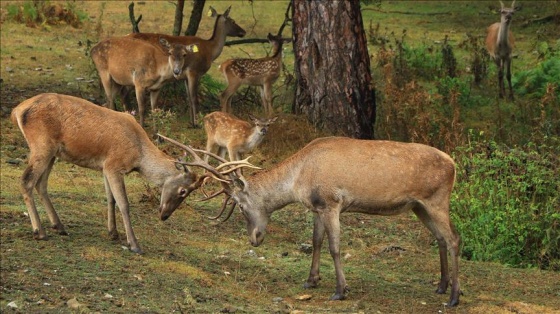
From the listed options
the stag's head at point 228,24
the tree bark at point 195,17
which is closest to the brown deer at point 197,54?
the stag's head at point 228,24

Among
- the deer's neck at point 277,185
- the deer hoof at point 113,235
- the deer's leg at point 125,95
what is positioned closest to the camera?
the deer's neck at point 277,185

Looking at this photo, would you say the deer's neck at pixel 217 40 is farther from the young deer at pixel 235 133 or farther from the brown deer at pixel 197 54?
the young deer at pixel 235 133

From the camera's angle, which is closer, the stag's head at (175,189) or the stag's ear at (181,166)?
the stag's ear at (181,166)

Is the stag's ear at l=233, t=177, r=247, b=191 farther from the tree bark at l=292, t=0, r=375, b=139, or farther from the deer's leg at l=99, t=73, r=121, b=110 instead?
the deer's leg at l=99, t=73, r=121, b=110

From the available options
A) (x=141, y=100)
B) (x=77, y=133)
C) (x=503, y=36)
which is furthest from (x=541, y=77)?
→ (x=77, y=133)

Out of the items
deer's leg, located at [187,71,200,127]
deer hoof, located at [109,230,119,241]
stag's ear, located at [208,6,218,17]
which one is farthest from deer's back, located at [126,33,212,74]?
deer hoof, located at [109,230,119,241]

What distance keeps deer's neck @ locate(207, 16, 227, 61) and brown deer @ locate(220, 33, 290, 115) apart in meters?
0.72

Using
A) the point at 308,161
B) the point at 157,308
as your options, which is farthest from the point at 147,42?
the point at 157,308

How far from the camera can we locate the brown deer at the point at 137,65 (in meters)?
15.2

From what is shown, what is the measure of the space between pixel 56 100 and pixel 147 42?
5460mm

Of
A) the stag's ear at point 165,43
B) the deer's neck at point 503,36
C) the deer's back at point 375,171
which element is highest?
the deer's back at point 375,171

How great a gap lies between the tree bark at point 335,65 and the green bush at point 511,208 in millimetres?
2912

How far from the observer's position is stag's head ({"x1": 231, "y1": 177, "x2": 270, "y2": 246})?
9.86 m

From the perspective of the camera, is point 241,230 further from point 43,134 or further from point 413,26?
point 413,26
